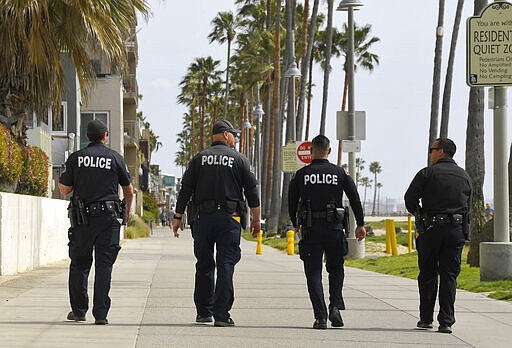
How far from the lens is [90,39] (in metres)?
19.3

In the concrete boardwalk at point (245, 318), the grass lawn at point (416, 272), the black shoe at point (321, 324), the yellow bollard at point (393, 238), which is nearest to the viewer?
the concrete boardwalk at point (245, 318)

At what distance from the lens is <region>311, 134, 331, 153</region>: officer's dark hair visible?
11.3m

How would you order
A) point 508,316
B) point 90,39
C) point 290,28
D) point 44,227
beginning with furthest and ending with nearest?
point 290,28 < point 44,227 < point 90,39 < point 508,316

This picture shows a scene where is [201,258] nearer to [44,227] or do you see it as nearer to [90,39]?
[90,39]

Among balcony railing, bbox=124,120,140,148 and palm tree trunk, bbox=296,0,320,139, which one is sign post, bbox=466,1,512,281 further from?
balcony railing, bbox=124,120,140,148

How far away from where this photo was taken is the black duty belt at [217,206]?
36.3ft

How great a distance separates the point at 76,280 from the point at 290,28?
39570 millimetres

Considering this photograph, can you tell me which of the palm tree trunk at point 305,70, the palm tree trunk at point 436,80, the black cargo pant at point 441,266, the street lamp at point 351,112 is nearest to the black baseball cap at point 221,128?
the black cargo pant at point 441,266

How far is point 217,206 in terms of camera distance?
11.1m

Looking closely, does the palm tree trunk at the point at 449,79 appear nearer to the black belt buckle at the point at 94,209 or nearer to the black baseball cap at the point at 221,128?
the black baseball cap at the point at 221,128

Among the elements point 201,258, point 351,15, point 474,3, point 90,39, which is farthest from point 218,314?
point 351,15

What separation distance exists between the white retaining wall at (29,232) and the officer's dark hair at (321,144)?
798 cm

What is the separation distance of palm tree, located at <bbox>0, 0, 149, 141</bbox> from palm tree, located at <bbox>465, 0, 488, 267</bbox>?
746 centimetres

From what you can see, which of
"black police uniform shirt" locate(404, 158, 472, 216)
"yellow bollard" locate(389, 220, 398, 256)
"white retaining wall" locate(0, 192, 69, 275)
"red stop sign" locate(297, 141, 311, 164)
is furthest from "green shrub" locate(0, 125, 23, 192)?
"yellow bollard" locate(389, 220, 398, 256)
